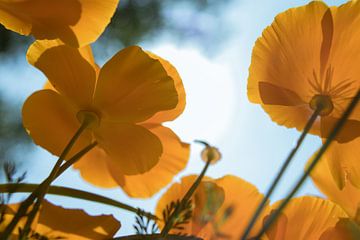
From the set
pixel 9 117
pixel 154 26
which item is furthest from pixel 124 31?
pixel 9 117

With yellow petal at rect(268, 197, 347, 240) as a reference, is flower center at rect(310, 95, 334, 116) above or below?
above

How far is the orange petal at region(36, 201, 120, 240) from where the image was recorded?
0.44 m

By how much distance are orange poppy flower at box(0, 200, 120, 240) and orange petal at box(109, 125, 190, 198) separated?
10cm

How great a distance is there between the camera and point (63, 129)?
551 mm

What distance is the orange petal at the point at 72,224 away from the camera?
1.44ft

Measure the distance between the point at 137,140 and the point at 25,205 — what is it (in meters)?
0.20

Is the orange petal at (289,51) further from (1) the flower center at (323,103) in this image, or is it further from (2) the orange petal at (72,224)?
(2) the orange petal at (72,224)

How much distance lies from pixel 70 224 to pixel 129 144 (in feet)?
0.35

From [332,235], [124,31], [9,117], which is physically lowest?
[9,117]

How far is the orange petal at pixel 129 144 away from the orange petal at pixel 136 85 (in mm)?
17

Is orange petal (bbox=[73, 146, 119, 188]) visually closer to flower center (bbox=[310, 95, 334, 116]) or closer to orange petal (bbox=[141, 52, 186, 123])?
orange petal (bbox=[141, 52, 186, 123])

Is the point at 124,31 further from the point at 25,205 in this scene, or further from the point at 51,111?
the point at 25,205

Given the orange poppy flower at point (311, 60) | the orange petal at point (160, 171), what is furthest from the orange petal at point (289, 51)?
the orange petal at point (160, 171)

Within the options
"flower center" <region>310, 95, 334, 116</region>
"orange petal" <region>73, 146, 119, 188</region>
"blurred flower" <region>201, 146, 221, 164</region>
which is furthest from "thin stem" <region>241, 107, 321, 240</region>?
"orange petal" <region>73, 146, 119, 188</region>
